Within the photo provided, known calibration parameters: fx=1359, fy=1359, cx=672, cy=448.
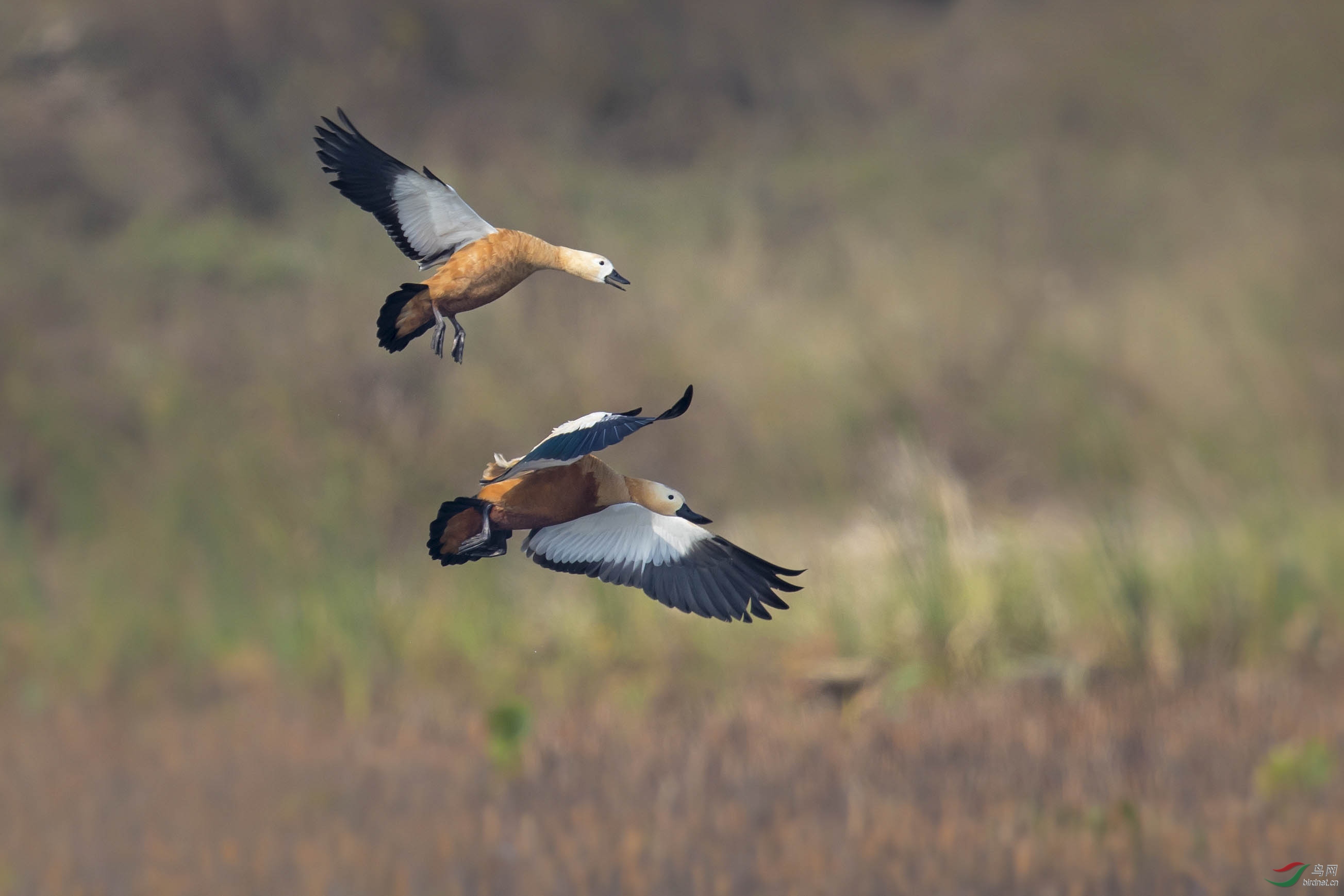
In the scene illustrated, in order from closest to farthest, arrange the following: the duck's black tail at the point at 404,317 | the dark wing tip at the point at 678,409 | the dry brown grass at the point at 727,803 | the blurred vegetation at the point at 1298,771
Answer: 1. the dark wing tip at the point at 678,409
2. the duck's black tail at the point at 404,317
3. the blurred vegetation at the point at 1298,771
4. the dry brown grass at the point at 727,803

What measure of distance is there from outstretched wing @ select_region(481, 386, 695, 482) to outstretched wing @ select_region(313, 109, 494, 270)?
0.73 feet

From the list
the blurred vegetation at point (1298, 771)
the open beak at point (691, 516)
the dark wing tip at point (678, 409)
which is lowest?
the dark wing tip at point (678, 409)

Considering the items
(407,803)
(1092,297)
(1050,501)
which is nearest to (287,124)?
(407,803)

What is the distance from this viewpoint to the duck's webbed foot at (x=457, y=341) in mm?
954

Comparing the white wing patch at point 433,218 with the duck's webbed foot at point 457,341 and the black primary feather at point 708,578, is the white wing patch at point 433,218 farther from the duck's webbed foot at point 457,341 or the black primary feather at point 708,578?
the black primary feather at point 708,578

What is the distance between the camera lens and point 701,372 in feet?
9.43

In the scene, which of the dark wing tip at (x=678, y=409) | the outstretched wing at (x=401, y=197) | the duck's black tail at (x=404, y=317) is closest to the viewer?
the dark wing tip at (x=678, y=409)

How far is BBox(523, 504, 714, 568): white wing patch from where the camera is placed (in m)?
1.01

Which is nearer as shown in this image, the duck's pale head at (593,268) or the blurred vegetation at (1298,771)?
the duck's pale head at (593,268)

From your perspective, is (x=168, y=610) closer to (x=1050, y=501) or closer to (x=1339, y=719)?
(x=1050, y=501)

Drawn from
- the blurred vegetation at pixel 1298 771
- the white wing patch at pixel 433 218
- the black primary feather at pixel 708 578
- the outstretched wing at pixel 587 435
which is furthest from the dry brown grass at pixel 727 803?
the outstretched wing at pixel 587 435

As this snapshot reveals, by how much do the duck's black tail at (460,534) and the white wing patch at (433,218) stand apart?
8.6 inches

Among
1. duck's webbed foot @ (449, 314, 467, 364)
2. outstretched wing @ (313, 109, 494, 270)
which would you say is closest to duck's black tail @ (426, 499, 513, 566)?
duck's webbed foot @ (449, 314, 467, 364)

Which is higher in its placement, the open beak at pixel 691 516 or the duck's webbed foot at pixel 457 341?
the duck's webbed foot at pixel 457 341
